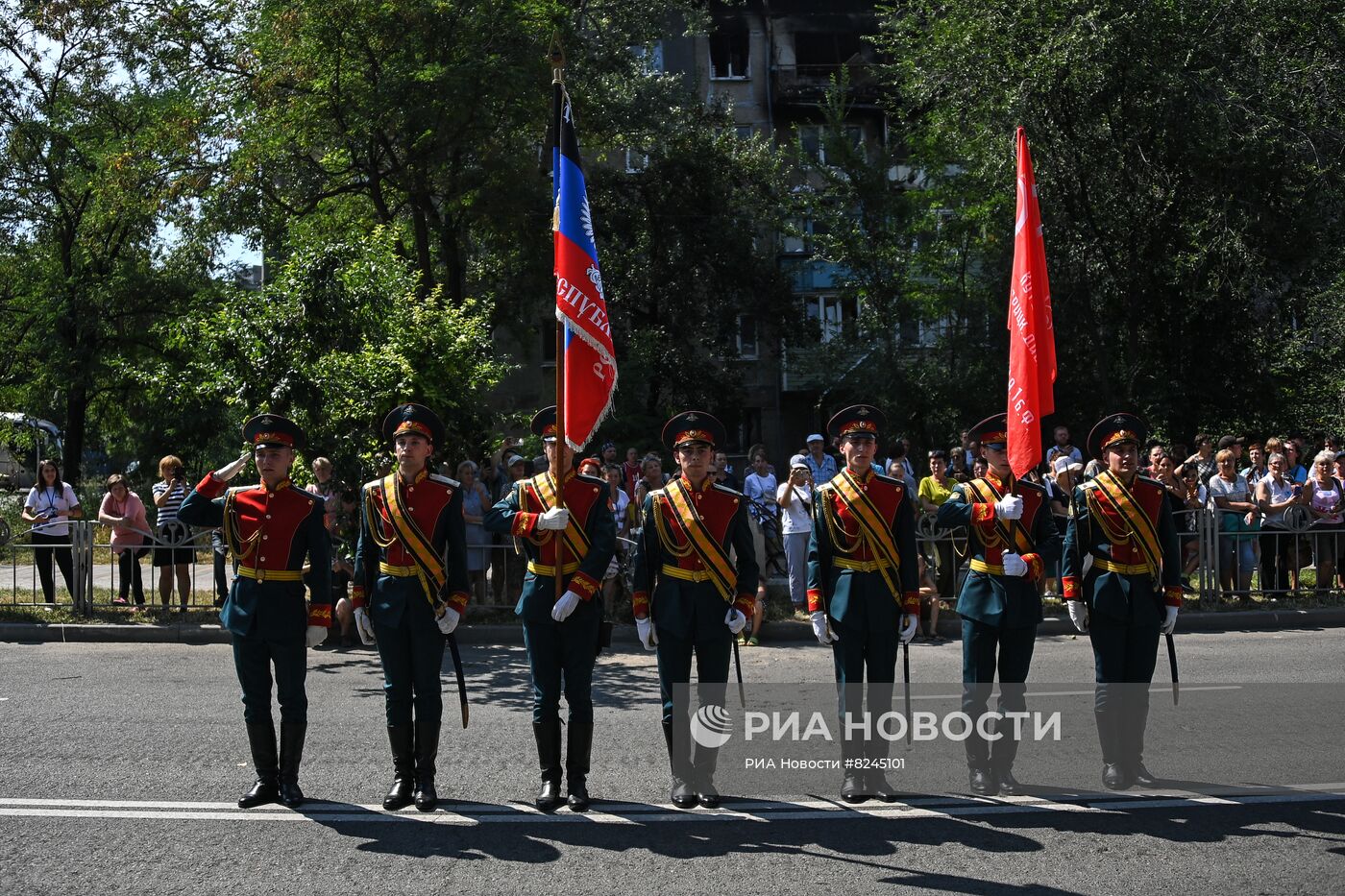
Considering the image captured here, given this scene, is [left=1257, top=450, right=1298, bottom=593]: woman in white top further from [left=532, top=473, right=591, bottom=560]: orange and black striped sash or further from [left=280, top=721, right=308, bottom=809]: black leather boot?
[left=280, top=721, right=308, bottom=809]: black leather boot

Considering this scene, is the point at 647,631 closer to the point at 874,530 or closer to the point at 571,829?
the point at 571,829

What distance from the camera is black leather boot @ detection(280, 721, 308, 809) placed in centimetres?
686

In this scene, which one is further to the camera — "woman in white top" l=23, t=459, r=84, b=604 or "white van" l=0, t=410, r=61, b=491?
"white van" l=0, t=410, r=61, b=491

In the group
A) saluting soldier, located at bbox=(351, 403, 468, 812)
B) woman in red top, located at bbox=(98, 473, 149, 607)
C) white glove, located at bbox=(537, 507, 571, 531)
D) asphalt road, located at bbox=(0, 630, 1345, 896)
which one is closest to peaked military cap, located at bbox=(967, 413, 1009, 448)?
asphalt road, located at bbox=(0, 630, 1345, 896)

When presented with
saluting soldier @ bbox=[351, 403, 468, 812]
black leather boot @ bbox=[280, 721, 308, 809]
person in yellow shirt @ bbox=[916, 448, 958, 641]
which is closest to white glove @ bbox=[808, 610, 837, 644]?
saluting soldier @ bbox=[351, 403, 468, 812]

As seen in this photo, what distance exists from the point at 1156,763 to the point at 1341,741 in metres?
1.38

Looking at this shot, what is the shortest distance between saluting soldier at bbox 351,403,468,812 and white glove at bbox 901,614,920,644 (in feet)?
7.60

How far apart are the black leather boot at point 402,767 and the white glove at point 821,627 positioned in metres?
2.19

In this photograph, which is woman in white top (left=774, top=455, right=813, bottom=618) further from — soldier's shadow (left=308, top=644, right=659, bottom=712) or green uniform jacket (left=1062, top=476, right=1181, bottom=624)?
green uniform jacket (left=1062, top=476, right=1181, bottom=624)

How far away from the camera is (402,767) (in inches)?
271

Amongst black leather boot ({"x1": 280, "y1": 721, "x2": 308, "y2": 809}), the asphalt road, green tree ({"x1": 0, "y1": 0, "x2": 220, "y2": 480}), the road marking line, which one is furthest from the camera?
green tree ({"x1": 0, "y1": 0, "x2": 220, "y2": 480})

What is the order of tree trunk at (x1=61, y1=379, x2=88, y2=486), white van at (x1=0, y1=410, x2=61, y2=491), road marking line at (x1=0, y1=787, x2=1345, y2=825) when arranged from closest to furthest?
road marking line at (x1=0, y1=787, x2=1345, y2=825) → white van at (x1=0, y1=410, x2=61, y2=491) → tree trunk at (x1=61, y1=379, x2=88, y2=486)

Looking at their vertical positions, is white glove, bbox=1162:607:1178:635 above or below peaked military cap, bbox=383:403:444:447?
below

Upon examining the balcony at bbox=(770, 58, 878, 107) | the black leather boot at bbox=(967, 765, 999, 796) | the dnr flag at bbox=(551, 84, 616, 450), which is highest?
the balcony at bbox=(770, 58, 878, 107)
